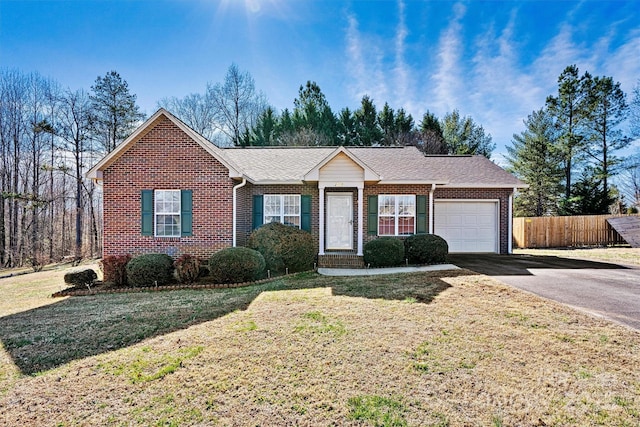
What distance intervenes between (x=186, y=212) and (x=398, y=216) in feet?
26.4

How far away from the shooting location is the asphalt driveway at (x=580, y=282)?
5.84m

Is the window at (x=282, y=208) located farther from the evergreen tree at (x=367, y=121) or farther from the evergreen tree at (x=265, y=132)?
the evergreen tree at (x=367, y=121)

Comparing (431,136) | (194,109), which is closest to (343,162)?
(431,136)

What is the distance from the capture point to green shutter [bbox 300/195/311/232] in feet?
40.4

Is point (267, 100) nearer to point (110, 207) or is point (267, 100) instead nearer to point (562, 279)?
point (110, 207)

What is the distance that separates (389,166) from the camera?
45.2 feet

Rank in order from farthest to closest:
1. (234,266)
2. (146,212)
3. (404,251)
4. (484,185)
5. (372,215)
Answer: (484,185) < (372,215) < (404,251) < (146,212) < (234,266)

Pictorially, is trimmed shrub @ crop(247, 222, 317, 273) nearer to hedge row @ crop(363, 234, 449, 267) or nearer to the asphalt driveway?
hedge row @ crop(363, 234, 449, 267)

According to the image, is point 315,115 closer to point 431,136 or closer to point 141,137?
point 431,136

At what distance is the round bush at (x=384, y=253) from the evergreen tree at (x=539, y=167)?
75.4ft

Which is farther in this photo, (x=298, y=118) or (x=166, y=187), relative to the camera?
(x=298, y=118)

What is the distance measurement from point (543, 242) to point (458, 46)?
12.3 m

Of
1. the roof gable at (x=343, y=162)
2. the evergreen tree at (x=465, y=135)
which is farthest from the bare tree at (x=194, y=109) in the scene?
the evergreen tree at (x=465, y=135)

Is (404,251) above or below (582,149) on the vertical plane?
below
